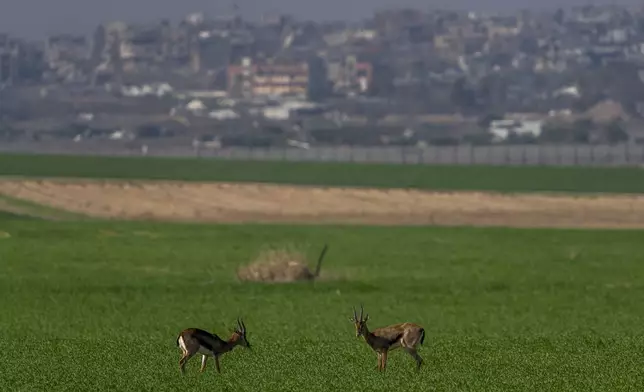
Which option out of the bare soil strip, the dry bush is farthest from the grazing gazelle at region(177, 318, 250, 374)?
the bare soil strip

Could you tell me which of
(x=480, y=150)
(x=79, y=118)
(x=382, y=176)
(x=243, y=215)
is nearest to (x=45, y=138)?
(x=79, y=118)

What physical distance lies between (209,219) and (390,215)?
7.82m

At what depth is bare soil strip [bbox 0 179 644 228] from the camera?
2655 inches

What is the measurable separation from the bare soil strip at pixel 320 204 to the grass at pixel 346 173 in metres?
7.10

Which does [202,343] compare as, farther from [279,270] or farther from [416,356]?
[279,270]

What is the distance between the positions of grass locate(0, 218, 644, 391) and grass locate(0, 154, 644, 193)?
24.6 m

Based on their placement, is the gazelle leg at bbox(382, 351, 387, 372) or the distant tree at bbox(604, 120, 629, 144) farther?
the distant tree at bbox(604, 120, 629, 144)

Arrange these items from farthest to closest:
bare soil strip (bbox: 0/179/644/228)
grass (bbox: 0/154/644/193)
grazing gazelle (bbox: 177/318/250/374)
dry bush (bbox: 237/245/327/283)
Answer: grass (bbox: 0/154/644/193) < bare soil strip (bbox: 0/179/644/228) < dry bush (bbox: 237/245/327/283) < grazing gazelle (bbox: 177/318/250/374)

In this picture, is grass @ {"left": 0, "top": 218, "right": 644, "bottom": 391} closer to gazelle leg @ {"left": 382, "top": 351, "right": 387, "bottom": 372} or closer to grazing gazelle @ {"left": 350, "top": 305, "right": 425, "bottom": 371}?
gazelle leg @ {"left": 382, "top": 351, "right": 387, "bottom": 372}

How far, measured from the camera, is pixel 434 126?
172 m

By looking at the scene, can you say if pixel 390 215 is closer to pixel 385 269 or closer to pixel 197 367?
pixel 385 269

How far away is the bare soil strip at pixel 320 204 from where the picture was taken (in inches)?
2655

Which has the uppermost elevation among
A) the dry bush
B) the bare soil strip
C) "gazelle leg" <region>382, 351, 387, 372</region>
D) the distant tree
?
"gazelle leg" <region>382, 351, 387, 372</region>

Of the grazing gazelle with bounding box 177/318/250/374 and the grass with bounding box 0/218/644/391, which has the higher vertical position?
the grazing gazelle with bounding box 177/318/250/374
